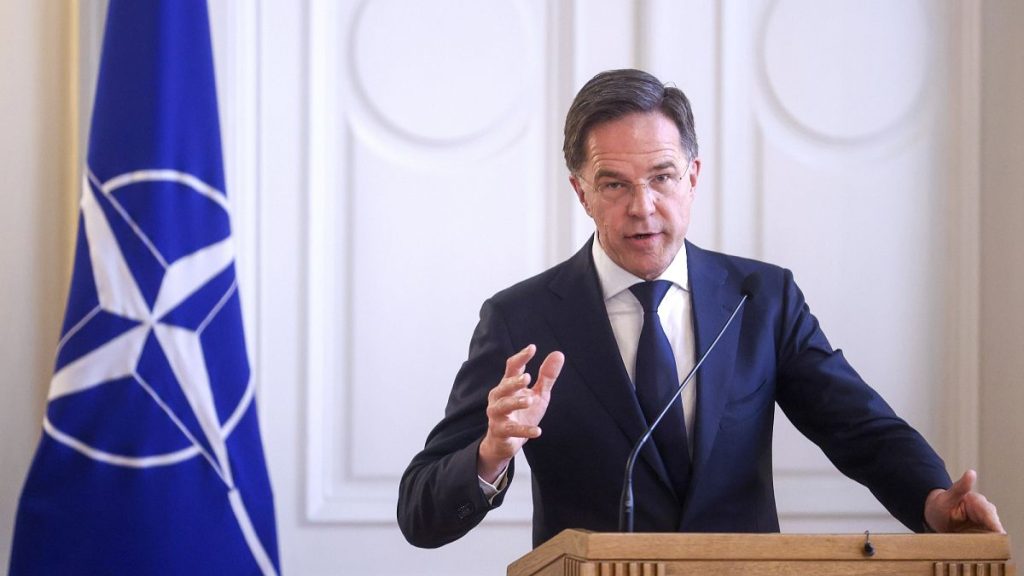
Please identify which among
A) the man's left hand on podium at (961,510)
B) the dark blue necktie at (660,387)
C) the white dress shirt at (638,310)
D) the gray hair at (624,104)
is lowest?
the man's left hand on podium at (961,510)

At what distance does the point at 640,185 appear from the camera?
7.80ft

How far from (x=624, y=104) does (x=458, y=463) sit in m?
0.78

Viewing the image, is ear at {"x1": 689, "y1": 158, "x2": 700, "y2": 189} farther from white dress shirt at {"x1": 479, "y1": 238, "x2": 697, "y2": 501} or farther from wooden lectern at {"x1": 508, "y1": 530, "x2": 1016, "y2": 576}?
wooden lectern at {"x1": 508, "y1": 530, "x2": 1016, "y2": 576}

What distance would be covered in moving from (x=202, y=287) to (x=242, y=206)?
493 mm

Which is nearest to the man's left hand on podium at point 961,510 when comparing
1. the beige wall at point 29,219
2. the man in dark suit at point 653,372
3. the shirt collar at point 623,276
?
the man in dark suit at point 653,372

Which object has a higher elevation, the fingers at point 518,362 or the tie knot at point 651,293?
the tie knot at point 651,293

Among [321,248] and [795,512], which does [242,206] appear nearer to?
[321,248]

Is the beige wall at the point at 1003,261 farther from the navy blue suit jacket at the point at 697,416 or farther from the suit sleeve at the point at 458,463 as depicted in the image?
the suit sleeve at the point at 458,463

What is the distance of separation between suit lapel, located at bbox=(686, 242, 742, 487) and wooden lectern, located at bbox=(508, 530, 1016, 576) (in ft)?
2.03

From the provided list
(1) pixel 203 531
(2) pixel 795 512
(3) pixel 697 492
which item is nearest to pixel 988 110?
(2) pixel 795 512

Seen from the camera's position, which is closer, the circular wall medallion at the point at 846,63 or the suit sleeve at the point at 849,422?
the suit sleeve at the point at 849,422

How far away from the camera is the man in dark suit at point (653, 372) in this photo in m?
2.30

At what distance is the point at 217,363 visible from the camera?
10.0ft

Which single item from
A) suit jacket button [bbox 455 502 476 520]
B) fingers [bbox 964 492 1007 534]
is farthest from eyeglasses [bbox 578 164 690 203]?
fingers [bbox 964 492 1007 534]
